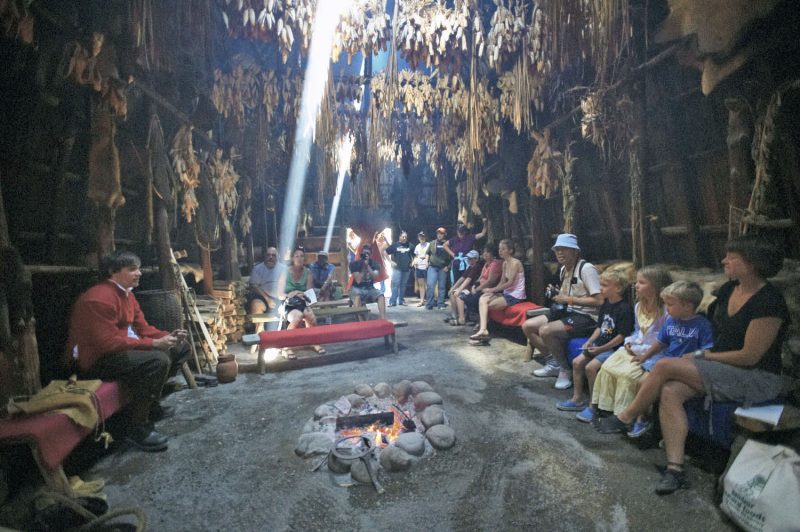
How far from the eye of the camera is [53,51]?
3.32 m

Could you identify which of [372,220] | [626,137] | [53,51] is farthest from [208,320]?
[372,220]

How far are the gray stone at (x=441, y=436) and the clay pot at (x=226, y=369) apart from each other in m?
2.78

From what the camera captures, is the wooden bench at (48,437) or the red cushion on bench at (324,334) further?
the red cushion on bench at (324,334)

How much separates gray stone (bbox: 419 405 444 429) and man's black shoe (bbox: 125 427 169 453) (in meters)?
2.03

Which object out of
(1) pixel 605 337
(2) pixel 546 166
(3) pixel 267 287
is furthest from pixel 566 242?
(3) pixel 267 287

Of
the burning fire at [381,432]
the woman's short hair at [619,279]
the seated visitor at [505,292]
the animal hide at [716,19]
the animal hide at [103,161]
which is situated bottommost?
the burning fire at [381,432]

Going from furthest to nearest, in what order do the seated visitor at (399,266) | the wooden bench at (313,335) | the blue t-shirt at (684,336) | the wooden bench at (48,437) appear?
the seated visitor at (399,266), the wooden bench at (313,335), the blue t-shirt at (684,336), the wooden bench at (48,437)

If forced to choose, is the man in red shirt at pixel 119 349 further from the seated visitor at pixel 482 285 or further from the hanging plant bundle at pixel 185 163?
the seated visitor at pixel 482 285

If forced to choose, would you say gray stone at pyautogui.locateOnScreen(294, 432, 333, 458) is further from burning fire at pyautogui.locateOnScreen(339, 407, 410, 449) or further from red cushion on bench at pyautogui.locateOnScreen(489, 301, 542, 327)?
red cushion on bench at pyautogui.locateOnScreen(489, 301, 542, 327)

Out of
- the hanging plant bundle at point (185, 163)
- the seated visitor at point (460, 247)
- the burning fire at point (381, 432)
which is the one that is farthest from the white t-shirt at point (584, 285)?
the seated visitor at point (460, 247)

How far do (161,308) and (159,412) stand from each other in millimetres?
1185

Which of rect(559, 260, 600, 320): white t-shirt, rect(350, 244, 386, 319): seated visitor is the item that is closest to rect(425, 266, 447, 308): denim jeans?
rect(350, 244, 386, 319): seated visitor

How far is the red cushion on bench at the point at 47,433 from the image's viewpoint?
2312 millimetres

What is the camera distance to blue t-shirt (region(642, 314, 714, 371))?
9.53 feet
